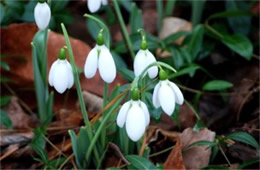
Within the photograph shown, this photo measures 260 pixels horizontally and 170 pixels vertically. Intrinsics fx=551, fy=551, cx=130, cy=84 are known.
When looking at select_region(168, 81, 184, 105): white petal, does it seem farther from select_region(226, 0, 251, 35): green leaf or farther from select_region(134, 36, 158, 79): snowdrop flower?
select_region(226, 0, 251, 35): green leaf

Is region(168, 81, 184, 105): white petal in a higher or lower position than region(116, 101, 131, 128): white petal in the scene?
higher

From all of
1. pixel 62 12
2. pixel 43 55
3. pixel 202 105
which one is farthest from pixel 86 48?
pixel 202 105

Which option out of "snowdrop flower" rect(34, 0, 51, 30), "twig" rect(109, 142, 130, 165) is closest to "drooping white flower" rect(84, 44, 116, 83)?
"snowdrop flower" rect(34, 0, 51, 30)

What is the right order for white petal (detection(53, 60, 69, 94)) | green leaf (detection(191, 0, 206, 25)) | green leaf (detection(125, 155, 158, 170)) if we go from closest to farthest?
1. white petal (detection(53, 60, 69, 94))
2. green leaf (detection(125, 155, 158, 170))
3. green leaf (detection(191, 0, 206, 25))

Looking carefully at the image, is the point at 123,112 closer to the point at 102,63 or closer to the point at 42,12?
the point at 102,63

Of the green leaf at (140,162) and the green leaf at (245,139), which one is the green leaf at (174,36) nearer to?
the green leaf at (245,139)

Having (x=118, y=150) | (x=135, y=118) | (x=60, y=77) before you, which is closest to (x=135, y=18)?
(x=118, y=150)
